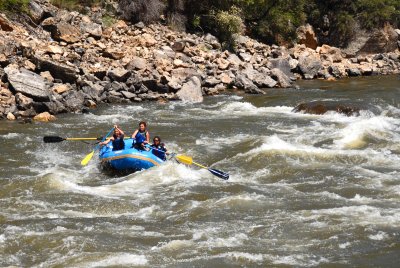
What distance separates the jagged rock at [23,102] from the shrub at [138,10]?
9590mm

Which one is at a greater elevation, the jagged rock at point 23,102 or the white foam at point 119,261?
the jagged rock at point 23,102

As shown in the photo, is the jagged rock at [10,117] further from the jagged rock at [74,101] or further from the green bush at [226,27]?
the green bush at [226,27]

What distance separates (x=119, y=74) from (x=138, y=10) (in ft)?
22.4

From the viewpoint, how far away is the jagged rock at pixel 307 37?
28.7 metres

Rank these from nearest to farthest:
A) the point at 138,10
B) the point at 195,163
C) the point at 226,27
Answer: the point at 195,163, the point at 138,10, the point at 226,27

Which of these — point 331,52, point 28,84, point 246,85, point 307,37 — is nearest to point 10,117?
point 28,84

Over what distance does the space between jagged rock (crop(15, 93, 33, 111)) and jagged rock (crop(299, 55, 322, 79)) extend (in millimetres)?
12495

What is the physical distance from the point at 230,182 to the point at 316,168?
179 cm

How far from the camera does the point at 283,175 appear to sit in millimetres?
10656

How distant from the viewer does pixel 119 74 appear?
18.0 m

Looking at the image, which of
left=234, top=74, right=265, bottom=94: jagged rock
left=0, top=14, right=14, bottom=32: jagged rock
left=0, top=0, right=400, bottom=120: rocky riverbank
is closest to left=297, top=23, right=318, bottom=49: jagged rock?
left=0, top=0, right=400, bottom=120: rocky riverbank

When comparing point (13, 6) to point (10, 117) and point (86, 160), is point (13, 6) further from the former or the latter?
point (86, 160)

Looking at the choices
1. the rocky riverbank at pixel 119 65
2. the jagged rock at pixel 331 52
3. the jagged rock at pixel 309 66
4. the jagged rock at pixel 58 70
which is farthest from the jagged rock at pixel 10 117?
the jagged rock at pixel 331 52

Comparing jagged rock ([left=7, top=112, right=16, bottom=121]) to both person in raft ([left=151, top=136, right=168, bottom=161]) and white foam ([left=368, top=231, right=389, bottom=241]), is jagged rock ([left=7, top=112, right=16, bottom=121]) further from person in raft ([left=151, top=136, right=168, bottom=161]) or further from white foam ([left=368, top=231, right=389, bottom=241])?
white foam ([left=368, top=231, right=389, bottom=241])
